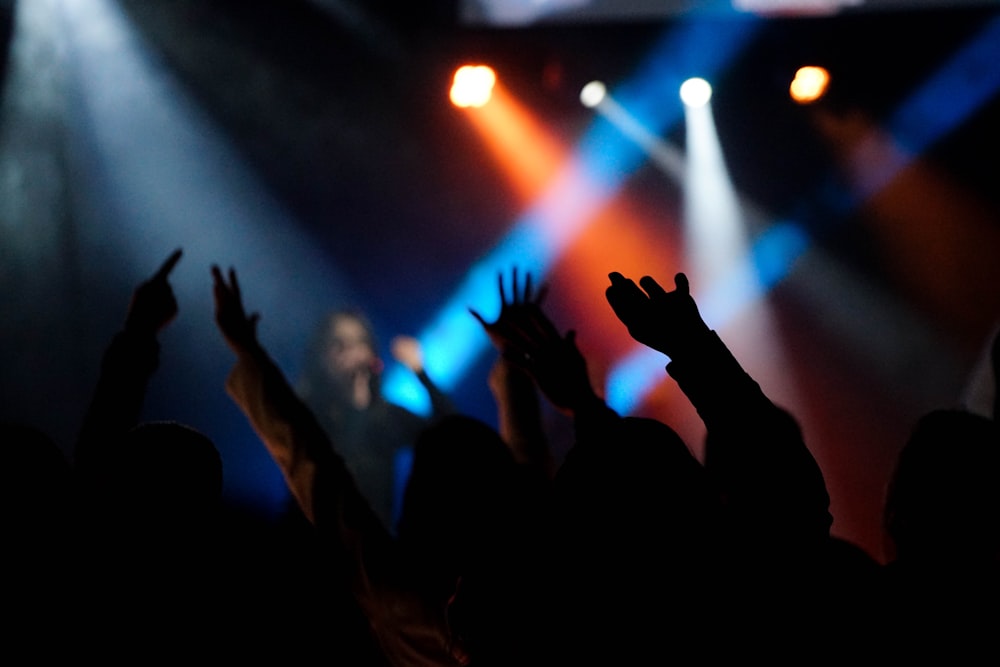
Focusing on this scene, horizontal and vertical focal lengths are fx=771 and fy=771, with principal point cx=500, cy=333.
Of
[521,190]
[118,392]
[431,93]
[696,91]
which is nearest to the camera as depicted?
[118,392]

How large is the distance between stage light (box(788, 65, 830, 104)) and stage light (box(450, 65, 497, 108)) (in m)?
2.05

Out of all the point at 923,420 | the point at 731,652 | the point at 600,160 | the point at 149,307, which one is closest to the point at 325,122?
the point at 600,160

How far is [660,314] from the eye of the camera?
137 centimetres

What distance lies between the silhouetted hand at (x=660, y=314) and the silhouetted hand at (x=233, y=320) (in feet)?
3.59

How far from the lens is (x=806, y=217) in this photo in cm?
584

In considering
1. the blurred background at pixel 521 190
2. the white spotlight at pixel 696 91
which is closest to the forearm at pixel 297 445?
the blurred background at pixel 521 190

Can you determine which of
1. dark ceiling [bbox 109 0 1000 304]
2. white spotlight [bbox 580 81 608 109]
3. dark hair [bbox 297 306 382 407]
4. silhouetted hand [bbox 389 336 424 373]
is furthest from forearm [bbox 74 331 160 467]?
white spotlight [bbox 580 81 608 109]

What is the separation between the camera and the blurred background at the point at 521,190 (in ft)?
16.7

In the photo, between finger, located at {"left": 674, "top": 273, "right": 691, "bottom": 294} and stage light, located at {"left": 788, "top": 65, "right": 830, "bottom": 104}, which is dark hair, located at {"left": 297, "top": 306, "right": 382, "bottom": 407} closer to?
stage light, located at {"left": 788, "top": 65, "right": 830, "bottom": 104}

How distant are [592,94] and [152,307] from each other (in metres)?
4.18

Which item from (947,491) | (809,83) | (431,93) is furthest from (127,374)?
(809,83)

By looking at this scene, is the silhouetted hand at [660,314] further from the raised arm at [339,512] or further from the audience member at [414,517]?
the raised arm at [339,512]

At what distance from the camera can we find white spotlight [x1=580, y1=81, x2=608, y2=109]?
5.44 metres

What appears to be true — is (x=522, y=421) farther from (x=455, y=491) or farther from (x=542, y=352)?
(x=455, y=491)
